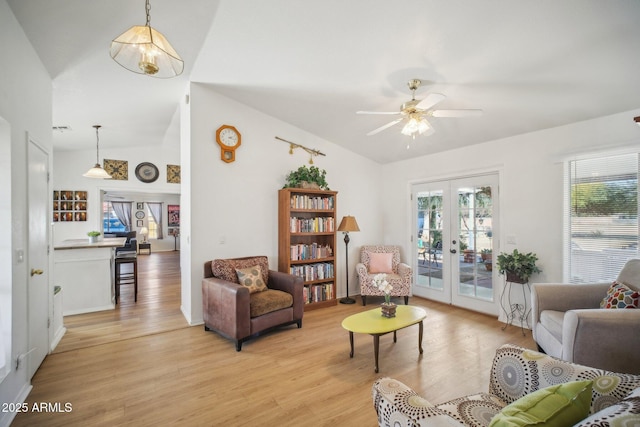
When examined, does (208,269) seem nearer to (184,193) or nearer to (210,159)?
(184,193)

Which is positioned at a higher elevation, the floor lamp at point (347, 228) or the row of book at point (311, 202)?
the row of book at point (311, 202)

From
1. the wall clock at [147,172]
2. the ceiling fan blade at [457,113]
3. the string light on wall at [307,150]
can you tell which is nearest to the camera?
the ceiling fan blade at [457,113]

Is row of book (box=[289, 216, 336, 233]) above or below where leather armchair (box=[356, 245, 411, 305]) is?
above

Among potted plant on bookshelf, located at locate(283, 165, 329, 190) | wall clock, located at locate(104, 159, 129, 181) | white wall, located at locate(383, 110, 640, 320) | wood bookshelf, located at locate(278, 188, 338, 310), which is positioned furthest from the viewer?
wall clock, located at locate(104, 159, 129, 181)

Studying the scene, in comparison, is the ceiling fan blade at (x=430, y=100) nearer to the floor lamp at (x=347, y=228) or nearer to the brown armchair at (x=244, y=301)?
the brown armchair at (x=244, y=301)

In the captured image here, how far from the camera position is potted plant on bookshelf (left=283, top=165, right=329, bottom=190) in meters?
4.40

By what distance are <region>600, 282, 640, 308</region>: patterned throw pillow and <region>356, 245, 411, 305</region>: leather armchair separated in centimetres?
233

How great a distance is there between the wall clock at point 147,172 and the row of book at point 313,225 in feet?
13.5

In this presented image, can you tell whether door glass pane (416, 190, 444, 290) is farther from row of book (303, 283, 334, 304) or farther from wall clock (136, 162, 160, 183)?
wall clock (136, 162, 160, 183)

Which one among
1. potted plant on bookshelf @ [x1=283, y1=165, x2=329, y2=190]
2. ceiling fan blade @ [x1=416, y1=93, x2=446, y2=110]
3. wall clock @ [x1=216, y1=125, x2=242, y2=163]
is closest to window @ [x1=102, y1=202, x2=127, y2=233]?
wall clock @ [x1=216, y1=125, x2=242, y2=163]

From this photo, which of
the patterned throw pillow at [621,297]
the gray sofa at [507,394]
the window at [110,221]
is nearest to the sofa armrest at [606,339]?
the patterned throw pillow at [621,297]

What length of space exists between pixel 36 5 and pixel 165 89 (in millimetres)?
1663

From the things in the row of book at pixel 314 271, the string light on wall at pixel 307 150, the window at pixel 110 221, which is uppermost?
the string light on wall at pixel 307 150

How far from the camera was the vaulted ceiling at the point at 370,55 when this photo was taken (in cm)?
208
